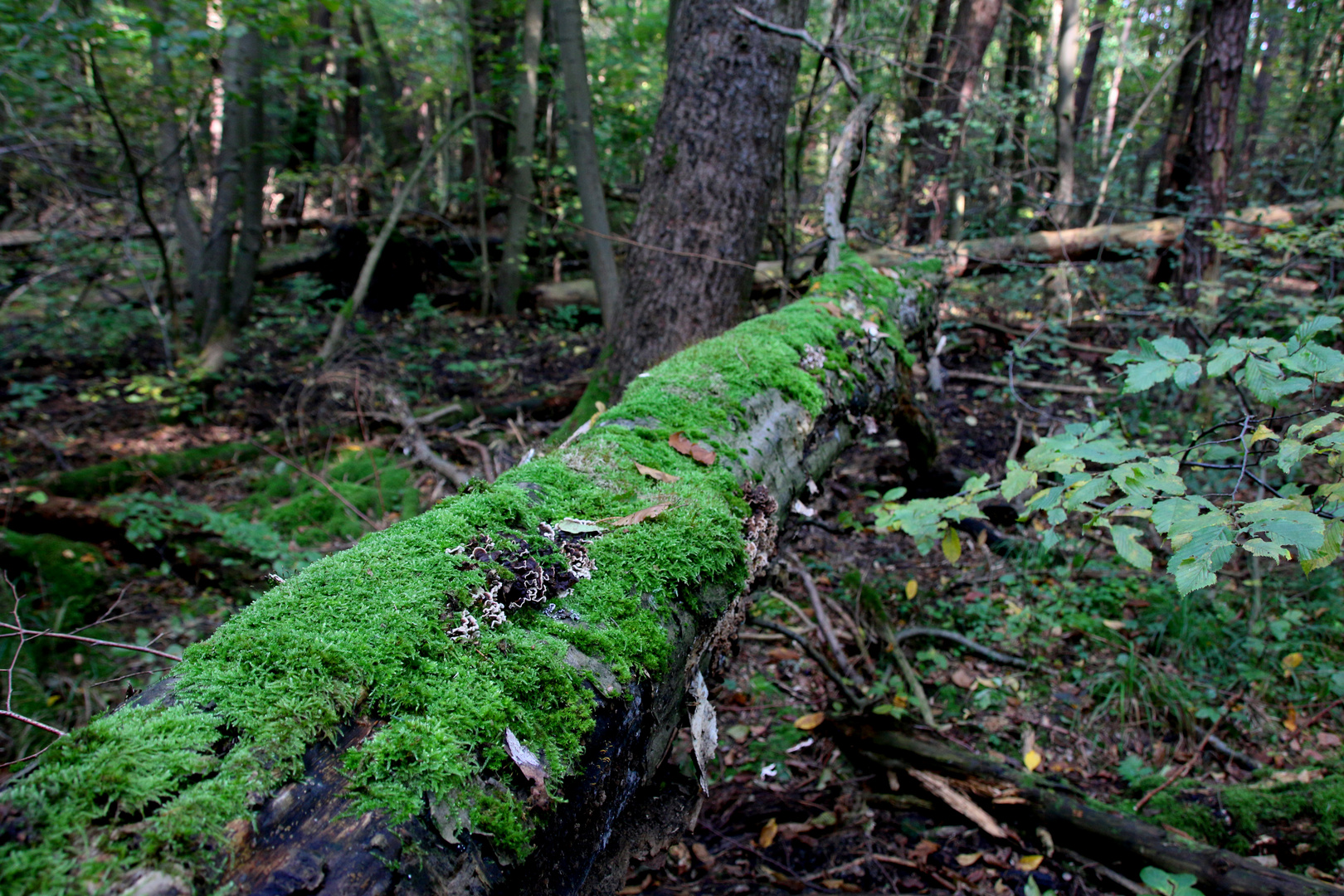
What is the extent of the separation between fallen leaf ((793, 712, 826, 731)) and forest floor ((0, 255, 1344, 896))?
0.03 m

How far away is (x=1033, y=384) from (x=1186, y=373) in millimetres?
4664

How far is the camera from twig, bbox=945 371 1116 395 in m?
6.14

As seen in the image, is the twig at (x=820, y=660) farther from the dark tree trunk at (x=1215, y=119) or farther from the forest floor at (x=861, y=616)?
the dark tree trunk at (x=1215, y=119)

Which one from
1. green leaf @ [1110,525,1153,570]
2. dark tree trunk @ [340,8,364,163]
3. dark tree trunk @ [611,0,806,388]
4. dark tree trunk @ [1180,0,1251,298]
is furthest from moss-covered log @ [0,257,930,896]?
dark tree trunk @ [340,8,364,163]

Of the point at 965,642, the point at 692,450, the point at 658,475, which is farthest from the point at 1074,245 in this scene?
the point at 658,475

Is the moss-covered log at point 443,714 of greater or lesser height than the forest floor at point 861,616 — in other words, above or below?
above

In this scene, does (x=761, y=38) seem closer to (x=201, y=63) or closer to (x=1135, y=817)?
(x=1135, y=817)

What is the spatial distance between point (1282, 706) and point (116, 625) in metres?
6.74

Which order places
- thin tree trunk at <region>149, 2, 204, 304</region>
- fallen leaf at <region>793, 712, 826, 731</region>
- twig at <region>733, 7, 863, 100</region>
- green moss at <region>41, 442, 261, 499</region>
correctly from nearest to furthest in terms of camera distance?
fallen leaf at <region>793, 712, 826, 731</region>, twig at <region>733, 7, 863, 100</region>, green moss at <region>41, 442, 261, 499</region>, thin tree trunk at <region>149, 2, 204, 304</region>

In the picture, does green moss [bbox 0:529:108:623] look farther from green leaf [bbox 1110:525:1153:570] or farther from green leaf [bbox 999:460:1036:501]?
green leaf [bbox 1110:525:1153:570]

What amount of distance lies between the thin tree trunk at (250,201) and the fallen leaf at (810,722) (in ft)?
27.6

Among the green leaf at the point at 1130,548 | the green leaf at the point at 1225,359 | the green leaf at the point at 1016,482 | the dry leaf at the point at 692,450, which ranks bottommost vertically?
the green leaf at the point at 1130,548

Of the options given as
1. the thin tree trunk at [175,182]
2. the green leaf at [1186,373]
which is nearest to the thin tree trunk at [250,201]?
the thin tree trunk at [175,182]

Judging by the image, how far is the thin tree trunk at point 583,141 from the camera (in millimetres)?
6875
